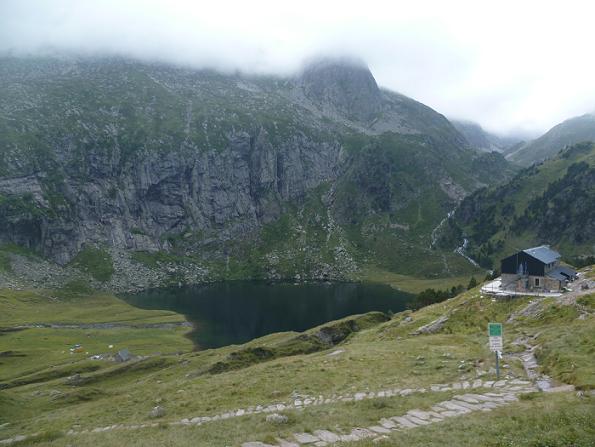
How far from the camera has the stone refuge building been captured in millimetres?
70250

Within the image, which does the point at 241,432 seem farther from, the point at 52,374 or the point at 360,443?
the point at 52,374

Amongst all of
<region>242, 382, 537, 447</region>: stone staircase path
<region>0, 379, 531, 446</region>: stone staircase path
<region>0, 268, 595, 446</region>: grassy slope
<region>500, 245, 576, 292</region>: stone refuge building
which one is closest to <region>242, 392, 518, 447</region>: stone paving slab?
<region>242, 382, 537, 447</region>: stone staircase path

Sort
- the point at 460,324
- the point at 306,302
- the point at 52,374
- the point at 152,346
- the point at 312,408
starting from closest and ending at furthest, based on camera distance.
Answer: the point at 312,408 < the point at 460,324 < the point at 52,374 < the point at 152,346 < the point at 306,302

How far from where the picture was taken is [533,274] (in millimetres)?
71875

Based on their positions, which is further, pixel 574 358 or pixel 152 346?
pixel 152 346

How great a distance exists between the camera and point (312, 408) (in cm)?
2859

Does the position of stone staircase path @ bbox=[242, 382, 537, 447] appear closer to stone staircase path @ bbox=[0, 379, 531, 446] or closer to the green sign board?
stone staircase path @ bbox=[0, 379, 531, 446]

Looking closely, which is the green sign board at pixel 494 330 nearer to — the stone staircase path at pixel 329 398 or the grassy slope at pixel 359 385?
the grassy slope at pixel 359 385

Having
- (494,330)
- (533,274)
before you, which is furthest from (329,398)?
(533,274)

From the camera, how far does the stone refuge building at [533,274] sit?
230ft

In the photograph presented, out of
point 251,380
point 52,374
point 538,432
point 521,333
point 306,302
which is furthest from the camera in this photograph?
point 306,302

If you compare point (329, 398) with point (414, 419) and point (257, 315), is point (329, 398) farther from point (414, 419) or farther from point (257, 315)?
point (257, 315)

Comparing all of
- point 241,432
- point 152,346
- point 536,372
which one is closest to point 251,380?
point 241,432

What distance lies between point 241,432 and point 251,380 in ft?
56.4
